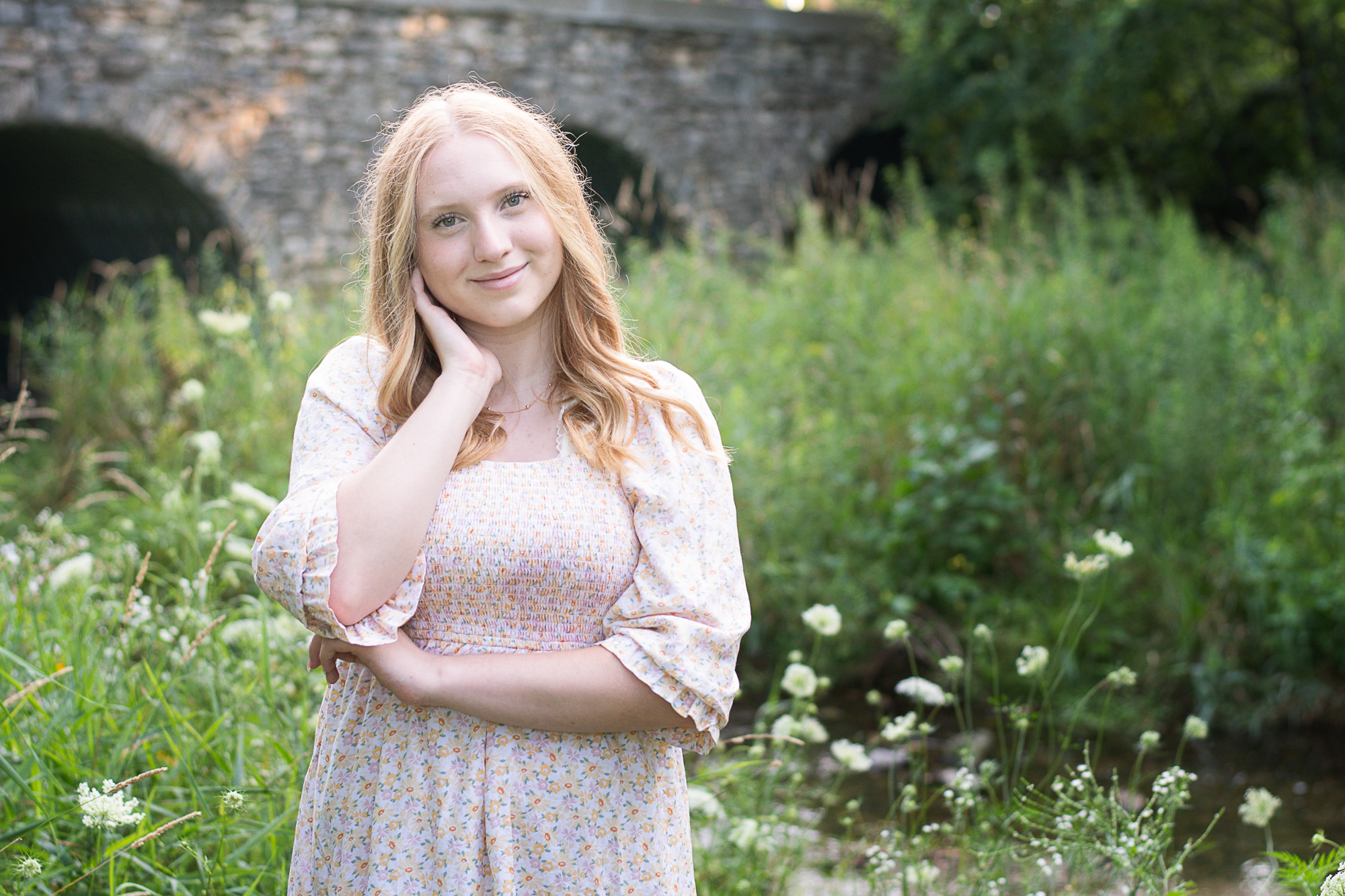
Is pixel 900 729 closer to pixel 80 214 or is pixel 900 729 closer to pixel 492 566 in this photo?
pixel 492 566

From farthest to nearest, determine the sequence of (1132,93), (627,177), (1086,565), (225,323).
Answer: (627,177), (1132,93), (225,323), (1086,565)

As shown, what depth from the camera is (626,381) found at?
4.91ft

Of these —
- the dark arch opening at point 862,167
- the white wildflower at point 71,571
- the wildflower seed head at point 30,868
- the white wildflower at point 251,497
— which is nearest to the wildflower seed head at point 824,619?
the white wildflower at point 251,497

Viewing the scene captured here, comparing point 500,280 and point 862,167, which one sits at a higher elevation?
point 500,280

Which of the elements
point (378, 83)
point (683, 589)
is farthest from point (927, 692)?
point (378, 83)

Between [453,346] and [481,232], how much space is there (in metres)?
0.15

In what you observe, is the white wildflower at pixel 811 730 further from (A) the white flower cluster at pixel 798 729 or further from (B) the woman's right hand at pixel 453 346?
(B) the woman's right hand at pixel 453 346

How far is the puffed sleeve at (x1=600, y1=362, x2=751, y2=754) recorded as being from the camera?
1.32 meters

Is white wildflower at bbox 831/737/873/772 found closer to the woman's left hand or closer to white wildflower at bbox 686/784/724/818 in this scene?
white wildflower at bbox 686/784/724/818

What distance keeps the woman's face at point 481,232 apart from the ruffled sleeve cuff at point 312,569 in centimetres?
31

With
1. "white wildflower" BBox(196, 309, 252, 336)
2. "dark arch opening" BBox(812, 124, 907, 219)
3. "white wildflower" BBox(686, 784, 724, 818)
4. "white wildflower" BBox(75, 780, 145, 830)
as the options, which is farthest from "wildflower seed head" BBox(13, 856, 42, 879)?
"dark arch opening" BBox(812, 124, 907, 219)

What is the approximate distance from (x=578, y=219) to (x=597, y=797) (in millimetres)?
793

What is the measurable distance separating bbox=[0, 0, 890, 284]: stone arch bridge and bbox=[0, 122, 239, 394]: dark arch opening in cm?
25

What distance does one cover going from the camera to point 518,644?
1390 mm
